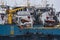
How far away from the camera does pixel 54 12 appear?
715cm

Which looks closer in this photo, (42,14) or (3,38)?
(3,38)

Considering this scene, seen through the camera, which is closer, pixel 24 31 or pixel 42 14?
pixel 24 31

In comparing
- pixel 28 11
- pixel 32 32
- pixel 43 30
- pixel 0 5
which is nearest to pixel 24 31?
pixel 32 32

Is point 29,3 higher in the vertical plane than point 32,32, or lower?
higher

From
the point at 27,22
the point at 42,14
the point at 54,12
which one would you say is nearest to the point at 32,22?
the point at 27,22

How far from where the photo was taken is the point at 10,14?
247 inches

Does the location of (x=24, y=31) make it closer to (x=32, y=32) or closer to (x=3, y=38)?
(x=32, y=32)

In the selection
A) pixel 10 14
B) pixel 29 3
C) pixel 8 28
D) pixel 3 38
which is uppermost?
pixel 29 3

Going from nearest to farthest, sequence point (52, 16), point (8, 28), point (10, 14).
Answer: point (8, 28) → point (10, 14) → point (52, 16)

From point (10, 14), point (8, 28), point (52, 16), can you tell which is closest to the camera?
point (8, 28)

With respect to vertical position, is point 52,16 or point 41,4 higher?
point 41,4

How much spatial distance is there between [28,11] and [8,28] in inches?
68.1

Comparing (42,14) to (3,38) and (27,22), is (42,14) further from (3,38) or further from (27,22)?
(3,38)

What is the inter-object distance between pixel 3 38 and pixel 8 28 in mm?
442
